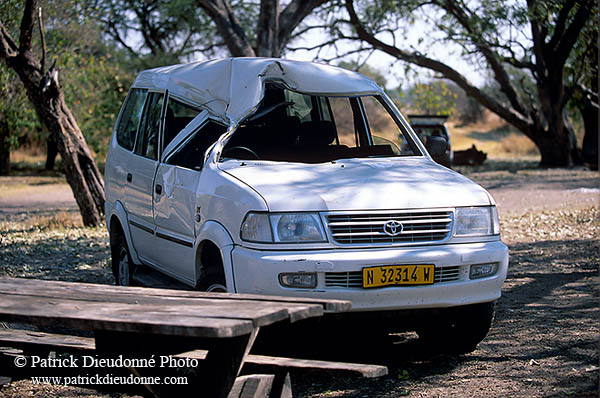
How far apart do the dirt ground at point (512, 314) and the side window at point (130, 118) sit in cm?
188

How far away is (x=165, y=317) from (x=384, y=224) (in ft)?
7.09

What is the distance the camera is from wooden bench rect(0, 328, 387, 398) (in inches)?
141

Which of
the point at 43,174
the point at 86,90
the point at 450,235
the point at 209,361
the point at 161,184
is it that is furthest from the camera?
the point at 43,174

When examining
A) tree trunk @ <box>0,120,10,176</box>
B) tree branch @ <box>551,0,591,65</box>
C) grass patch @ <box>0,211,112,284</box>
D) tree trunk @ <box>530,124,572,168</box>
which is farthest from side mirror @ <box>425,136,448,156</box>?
tree trunk @ <box>530,124,572,168</box>

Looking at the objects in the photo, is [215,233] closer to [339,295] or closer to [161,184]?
[339,295]

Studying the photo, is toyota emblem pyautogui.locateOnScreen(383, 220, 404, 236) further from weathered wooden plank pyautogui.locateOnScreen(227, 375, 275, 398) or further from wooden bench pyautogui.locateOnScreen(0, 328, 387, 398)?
weathered wooden plank pyautogui.locateOnScreen(227, 375, 275, 398)

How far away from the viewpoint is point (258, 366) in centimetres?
385

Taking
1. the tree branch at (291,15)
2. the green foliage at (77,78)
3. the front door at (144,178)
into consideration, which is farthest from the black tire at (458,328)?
the green foliage at (77,78)

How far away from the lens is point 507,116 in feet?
96.1

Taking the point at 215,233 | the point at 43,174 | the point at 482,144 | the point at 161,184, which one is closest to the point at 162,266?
the point at 161,184

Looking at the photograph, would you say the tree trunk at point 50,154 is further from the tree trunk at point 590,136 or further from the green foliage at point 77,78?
the tree trunk at point 590,136

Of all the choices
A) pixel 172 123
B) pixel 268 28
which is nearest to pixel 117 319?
pixel 172 123

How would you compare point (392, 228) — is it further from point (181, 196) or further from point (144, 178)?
point (144, 178)

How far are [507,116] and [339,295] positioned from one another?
25.9 m
